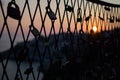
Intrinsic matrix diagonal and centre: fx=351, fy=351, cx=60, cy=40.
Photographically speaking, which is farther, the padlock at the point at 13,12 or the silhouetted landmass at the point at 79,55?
the silhouetted landmass at the point at 79,55

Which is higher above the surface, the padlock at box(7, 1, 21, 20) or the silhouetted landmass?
the padlock at box(7, 1, 21, 20)

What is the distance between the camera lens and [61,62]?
2.84 m

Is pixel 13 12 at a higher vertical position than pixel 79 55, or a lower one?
higher

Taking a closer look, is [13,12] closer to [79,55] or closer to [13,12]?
[13,12]

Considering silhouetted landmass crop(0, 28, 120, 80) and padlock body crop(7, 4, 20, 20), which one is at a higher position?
padlock body crop(7, 4, 20, 20)

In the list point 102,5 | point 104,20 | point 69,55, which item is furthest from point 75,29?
point 104,20

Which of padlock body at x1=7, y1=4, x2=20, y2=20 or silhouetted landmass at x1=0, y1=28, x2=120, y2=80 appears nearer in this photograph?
padlock body at x1=7, y1=4, x2=20, y2=20

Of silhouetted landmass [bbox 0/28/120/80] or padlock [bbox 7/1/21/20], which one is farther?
silhouetted landmass [bbox 0/28/120/80]

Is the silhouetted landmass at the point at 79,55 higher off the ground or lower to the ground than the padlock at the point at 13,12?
lower

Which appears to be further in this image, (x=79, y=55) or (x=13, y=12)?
(x=79, y=55)

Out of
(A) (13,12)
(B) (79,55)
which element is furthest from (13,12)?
(B) (79,55)

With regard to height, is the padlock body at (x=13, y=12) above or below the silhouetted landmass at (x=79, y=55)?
above

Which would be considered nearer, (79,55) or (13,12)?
(13,12)

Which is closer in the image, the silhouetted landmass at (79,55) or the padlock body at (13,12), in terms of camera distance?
the padlock body at (13,12)
